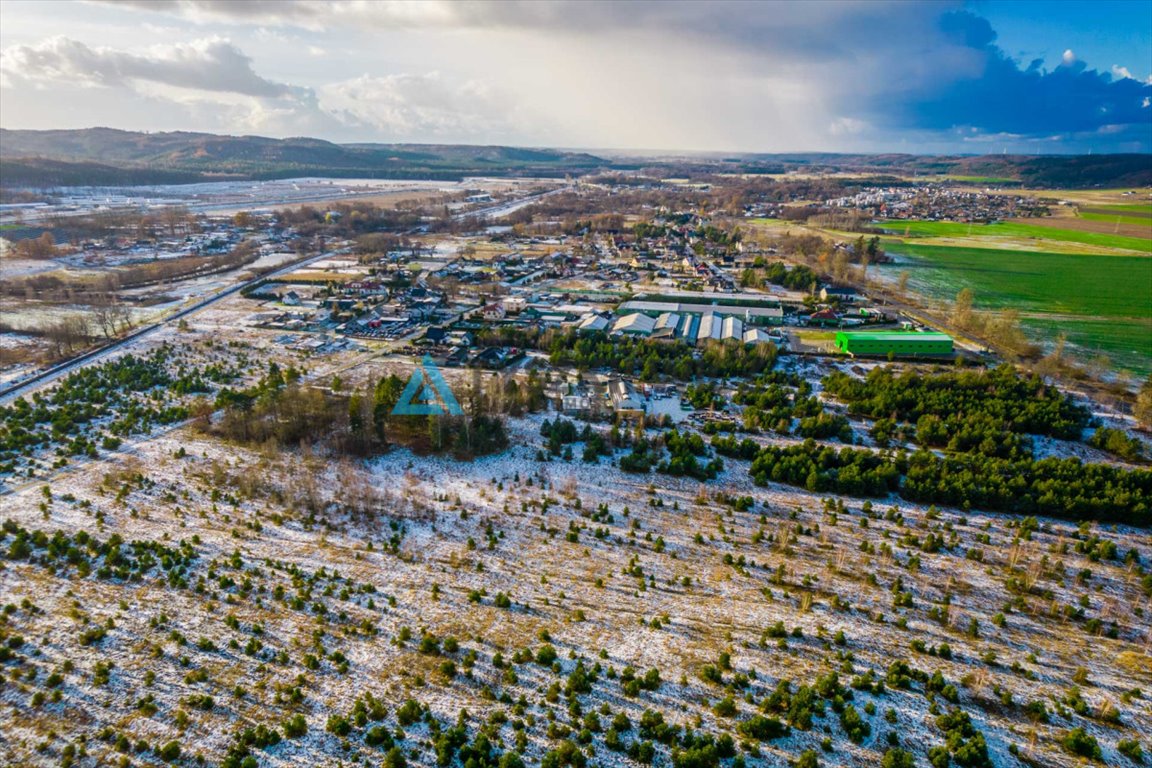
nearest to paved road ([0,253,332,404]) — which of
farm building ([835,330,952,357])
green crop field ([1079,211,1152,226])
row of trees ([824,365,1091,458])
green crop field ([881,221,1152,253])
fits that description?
row of trees ([824,365,1091,458])

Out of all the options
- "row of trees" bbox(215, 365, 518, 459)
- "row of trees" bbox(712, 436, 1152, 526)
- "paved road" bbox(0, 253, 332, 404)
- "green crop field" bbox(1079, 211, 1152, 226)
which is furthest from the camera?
"green crop field" bbox(1079, 211, 1152, 226)

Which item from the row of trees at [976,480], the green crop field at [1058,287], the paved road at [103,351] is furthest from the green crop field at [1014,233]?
the paved road at [103,351]

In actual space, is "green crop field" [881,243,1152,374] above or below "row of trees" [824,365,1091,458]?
above

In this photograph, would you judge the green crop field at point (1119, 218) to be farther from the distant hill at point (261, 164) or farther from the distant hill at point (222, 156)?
the distant hill at point (222, 156)

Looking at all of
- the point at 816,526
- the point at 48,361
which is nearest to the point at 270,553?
the point at 816,526

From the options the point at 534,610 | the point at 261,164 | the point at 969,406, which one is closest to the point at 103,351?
the point at 534,610

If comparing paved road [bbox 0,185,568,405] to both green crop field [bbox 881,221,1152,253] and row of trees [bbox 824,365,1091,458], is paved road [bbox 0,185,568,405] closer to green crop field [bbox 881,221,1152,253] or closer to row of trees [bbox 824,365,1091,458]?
row of trees [bbox 824,365,1091,458]

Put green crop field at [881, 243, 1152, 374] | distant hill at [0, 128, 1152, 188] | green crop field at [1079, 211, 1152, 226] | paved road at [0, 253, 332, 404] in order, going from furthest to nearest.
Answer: distant hill at [0, 128, 1152, 188] → green crop field at [1079, 211, 1152, 226] → green crop field at [881, 243, 1152, 374] → paved road at [0, 253, 332, 404]

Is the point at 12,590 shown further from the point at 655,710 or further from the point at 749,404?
the point at 749,404
